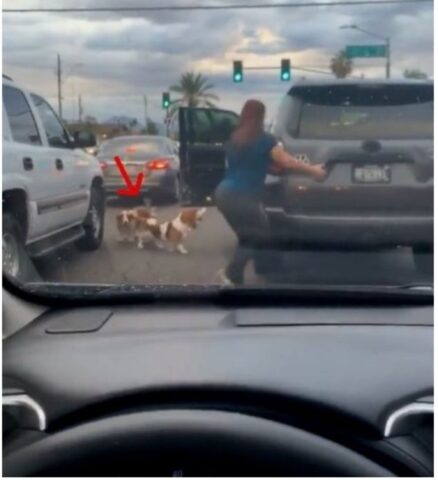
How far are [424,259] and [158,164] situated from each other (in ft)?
3.31

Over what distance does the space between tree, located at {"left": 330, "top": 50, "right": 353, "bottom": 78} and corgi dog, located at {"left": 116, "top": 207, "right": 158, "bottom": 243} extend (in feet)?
2.80

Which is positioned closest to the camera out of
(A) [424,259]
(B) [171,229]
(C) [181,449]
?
(C) [181,449]

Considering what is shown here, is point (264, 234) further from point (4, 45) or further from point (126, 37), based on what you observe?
point (4, 45)

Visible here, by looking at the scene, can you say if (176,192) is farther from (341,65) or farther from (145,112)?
(341,65)

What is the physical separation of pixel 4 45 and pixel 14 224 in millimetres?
686

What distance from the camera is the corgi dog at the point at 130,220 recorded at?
4035mm

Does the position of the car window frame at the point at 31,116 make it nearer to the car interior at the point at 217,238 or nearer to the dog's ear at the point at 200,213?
the car interior at the point at 217,238

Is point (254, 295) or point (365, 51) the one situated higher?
point (365, 51)

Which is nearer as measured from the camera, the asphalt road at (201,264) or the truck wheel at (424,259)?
the truck wheel at (424,259)

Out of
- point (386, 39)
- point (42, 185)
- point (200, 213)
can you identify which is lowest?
point (200, 213)

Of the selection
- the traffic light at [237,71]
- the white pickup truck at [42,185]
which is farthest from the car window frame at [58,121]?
the traffic light at [237,71]

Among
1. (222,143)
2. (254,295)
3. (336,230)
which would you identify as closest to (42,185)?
(222,143)

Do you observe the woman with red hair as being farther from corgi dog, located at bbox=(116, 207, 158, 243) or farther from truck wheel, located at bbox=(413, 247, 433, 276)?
truck wheel, located at bbox=(413, 247, 433, 276)

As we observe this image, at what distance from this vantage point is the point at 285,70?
3922 millimetres
